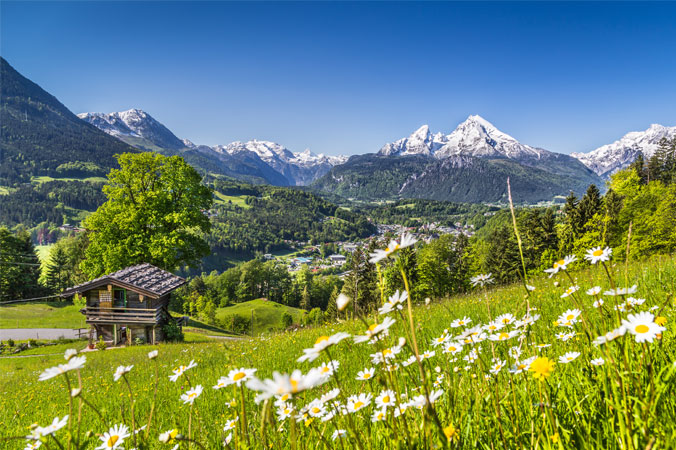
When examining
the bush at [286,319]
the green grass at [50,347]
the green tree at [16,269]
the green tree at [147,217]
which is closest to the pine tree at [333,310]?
the green tree at [147,217]

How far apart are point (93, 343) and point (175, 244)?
287 inches

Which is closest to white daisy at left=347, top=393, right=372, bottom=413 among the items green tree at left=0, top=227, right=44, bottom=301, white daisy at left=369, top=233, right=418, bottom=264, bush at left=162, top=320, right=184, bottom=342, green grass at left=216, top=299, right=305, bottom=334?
white daisy at left=369, top=233, right=418, bottom=264

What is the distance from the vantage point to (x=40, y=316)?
32594 mm

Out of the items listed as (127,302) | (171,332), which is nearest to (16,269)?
(127,302)

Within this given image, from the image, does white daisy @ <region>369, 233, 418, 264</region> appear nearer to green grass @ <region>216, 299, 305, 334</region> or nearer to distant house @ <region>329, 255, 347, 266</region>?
green grass @ <region>216, 299, 305, 334</region>

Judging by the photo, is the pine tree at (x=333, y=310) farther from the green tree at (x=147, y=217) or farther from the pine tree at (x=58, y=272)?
the pine tree at (x=58, y=272)

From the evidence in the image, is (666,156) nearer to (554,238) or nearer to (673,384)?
(554,238)

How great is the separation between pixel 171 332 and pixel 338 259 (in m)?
160

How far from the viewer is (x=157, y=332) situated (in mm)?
19844

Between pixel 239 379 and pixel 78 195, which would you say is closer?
pixel 239 379

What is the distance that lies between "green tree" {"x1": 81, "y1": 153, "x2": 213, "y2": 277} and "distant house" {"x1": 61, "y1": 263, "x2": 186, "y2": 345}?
127 centimetres

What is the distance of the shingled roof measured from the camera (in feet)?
59.5

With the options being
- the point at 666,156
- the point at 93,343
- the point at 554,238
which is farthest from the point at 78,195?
the point at 666,156

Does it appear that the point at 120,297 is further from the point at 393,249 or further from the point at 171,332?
the point at 393,249
